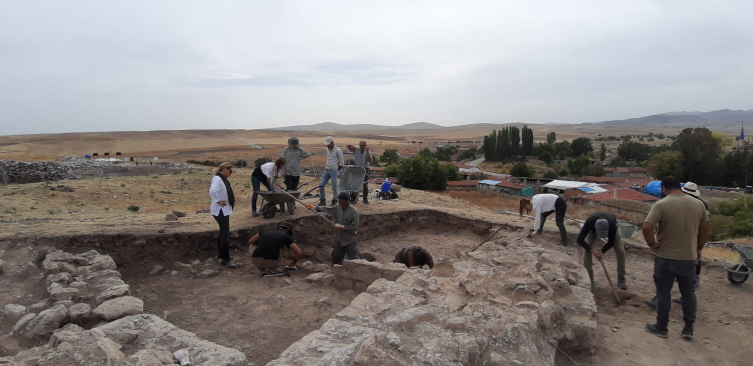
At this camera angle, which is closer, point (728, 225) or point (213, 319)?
point (213, 319)

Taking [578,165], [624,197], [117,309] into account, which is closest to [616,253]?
[117,309]

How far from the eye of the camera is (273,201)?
804 centimetres

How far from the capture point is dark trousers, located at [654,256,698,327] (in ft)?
15.1

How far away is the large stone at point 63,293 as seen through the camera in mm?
4621

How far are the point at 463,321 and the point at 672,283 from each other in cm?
281

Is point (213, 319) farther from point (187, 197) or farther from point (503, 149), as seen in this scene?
point (503, 149)

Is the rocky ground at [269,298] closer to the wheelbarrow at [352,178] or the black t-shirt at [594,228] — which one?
the black t-shirt at [594,228]

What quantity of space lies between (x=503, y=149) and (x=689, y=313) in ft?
244

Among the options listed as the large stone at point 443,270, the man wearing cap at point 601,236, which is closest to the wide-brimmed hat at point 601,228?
the man wearing cap at point 601,236

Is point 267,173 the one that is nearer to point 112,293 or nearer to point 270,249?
point 270,249

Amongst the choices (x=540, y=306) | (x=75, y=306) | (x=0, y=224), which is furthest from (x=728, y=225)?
(x=0, y=224)

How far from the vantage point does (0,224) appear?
7.59m

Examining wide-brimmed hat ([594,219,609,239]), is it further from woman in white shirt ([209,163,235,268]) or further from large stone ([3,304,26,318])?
large stone ([3,304,26,318])

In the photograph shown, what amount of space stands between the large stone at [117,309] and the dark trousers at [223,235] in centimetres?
214
